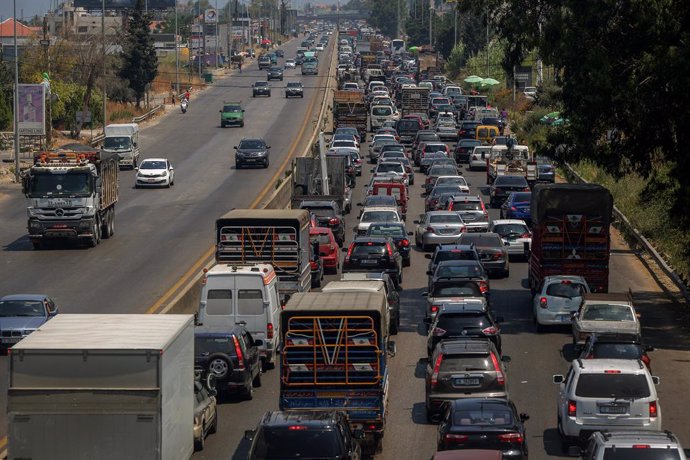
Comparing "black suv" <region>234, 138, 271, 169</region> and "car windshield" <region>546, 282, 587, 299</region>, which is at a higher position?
"car windshield" <region>546, 282, 587, 299</region>

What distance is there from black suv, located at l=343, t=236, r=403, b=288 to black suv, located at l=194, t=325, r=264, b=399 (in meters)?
12.4

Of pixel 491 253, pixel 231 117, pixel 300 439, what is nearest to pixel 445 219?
pixel 491 253

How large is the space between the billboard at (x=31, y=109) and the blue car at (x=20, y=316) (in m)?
38.7

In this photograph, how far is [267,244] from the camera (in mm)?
33875

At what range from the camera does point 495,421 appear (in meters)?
20.8

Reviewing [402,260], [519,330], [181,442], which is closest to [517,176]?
[402,260]

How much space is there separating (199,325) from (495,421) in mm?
10261

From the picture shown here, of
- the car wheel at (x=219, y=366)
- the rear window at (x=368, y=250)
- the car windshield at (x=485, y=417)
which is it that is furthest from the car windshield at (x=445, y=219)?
the car windshield at (x=485, y=417)

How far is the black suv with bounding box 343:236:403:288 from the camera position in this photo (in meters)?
39.2

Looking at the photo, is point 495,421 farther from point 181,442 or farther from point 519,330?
point 519,330

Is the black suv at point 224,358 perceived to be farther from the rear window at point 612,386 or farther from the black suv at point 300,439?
the rear window at point 612,386

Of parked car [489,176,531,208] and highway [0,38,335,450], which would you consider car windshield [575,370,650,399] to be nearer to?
highway [0,38,335,450]

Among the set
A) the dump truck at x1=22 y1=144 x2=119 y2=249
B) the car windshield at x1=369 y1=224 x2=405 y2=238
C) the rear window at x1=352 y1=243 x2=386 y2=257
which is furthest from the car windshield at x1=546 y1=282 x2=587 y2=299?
the dump truck at x1=22 y1=144 x2=119 y2=249

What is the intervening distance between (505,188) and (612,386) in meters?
36.8
